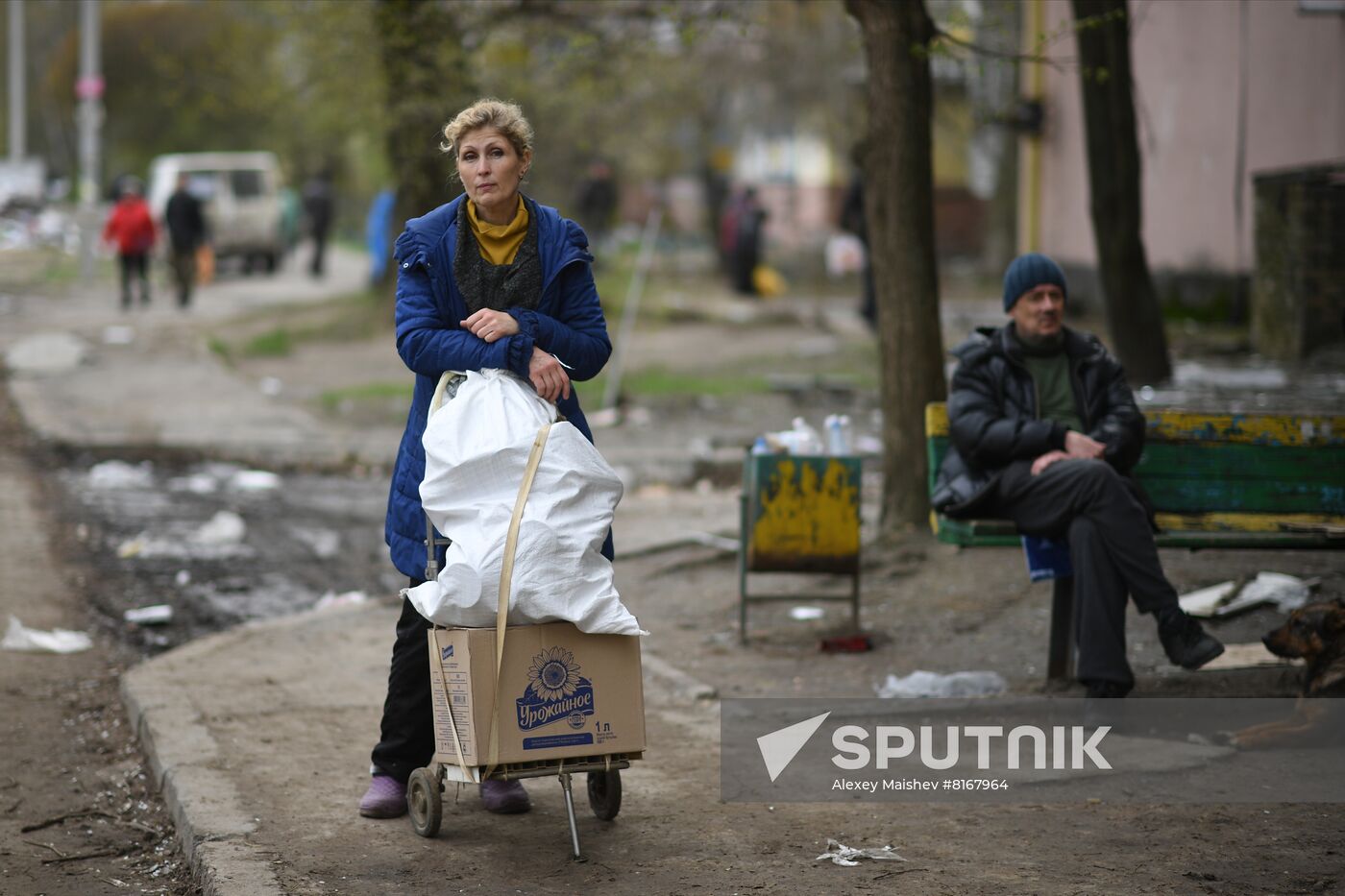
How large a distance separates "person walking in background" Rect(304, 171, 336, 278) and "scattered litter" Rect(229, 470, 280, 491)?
70.4ft

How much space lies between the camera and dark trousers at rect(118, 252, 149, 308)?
77.6 ft

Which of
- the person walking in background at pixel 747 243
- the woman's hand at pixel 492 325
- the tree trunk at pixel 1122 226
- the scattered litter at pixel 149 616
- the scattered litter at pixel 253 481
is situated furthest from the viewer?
the person walking in background at pixel 747 243

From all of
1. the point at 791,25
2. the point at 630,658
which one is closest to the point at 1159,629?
the point at 630,658

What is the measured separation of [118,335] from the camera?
752 inches

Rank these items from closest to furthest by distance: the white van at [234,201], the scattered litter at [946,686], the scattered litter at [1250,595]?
the scattered litter at [946,686]
the scattered litter at [1250,595]
the white van at [234,201]

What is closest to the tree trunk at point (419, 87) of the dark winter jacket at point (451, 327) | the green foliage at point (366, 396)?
the green foliage at point (366, 396)

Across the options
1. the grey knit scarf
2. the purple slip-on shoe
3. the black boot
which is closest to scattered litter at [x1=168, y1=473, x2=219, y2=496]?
the purple slip-on shoe

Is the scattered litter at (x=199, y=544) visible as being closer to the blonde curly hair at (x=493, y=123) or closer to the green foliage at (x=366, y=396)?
the green foliage at (x=366, y=396)

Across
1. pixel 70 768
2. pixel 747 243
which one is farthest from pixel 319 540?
pixel 747 243

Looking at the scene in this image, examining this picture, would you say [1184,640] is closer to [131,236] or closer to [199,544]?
[199,544]

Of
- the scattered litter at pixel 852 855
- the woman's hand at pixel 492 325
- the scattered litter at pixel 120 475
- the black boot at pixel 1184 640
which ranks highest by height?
the woman's hand at pixel 492 325

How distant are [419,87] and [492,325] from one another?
1520 centimetres

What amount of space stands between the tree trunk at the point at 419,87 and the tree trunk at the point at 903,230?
840cm

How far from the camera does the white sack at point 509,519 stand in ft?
13.6
